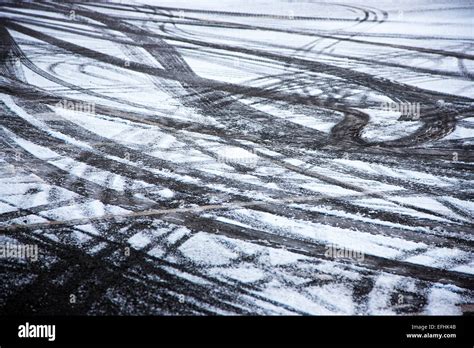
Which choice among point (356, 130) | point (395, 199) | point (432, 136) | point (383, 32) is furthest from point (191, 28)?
point (395, 199)

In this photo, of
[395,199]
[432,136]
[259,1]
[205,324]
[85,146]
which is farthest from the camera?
[259,1]

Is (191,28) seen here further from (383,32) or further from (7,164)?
(7,164)

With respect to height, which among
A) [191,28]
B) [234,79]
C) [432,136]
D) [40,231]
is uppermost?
[191,28]

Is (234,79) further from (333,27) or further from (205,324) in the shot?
(205,324)

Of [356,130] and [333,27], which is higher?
[333,27]

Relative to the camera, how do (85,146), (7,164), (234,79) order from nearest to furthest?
(7,164) → (85,146) → (234,79)

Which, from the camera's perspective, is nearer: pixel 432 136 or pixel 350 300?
pixel 350 300
